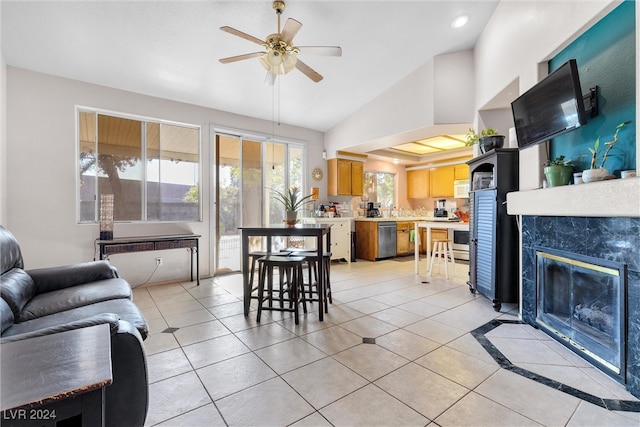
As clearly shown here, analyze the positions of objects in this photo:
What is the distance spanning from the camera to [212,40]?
10.6ft

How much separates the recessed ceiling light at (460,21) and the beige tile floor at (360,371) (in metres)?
3.38

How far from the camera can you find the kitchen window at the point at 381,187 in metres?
7.20

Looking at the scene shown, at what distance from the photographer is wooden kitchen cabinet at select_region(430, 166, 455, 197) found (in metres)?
6.84

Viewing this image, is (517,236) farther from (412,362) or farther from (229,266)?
(229,266)

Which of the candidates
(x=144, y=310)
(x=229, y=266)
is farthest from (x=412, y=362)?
(x=229, y=266)

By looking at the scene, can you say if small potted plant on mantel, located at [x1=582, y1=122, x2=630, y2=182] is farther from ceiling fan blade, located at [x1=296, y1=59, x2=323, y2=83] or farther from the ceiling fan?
ceiling fan blade, located at [x1=296, y1=59, x2=323, y2=83]

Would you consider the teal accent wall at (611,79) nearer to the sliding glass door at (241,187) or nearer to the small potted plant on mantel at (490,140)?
the small potted plant on mantel at (490,140)

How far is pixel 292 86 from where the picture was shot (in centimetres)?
439

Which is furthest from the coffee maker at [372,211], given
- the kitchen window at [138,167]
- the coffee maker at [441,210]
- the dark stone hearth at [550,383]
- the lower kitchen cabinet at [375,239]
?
the dark stone hearth at [550,383]

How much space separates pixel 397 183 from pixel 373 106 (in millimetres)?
3067

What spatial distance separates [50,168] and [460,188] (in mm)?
7227

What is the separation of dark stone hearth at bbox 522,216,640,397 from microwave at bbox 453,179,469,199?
3.88m

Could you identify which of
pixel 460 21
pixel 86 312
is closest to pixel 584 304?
pixel 460 21

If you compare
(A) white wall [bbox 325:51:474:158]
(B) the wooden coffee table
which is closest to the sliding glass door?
(A) white wall [bbox 325:51:474:158]
